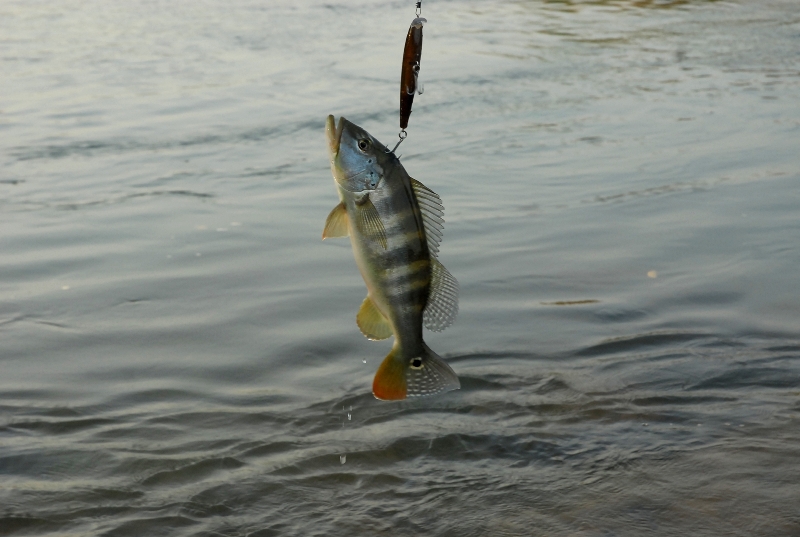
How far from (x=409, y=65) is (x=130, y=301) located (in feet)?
15.4

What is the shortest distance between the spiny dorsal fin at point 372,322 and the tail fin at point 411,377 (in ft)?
0.29

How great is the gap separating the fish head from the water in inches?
81.9

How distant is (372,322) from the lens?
12.1 ft

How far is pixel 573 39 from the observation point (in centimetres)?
1970

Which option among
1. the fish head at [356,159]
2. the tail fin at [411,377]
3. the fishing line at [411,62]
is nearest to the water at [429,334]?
the tail fin at [411,377]

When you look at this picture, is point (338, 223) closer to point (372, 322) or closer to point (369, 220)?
point (369, 220)

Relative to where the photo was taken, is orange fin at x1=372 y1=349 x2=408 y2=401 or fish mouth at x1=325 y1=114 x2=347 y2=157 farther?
orange fin at x1=372 y1=349 x2=408 y2=401

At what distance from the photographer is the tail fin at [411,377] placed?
373cm

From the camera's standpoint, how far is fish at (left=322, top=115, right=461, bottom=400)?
3.35 meters

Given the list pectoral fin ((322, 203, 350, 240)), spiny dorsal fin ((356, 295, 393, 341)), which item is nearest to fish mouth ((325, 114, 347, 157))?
pectoral fin ((322, 203, 350, 240))

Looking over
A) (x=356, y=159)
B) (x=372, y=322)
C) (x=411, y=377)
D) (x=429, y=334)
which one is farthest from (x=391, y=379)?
(x=429, y=334)

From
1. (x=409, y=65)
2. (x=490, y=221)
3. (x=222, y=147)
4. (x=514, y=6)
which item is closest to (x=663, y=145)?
(x=490, y=221)

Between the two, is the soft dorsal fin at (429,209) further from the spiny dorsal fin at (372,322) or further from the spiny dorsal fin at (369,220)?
the spiny dorsal fin at (372,322)

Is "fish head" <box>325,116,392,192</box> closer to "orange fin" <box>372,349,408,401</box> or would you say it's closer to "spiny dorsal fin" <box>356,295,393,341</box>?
"spiny dorsal fin" <box>356,295,393,341</box>
